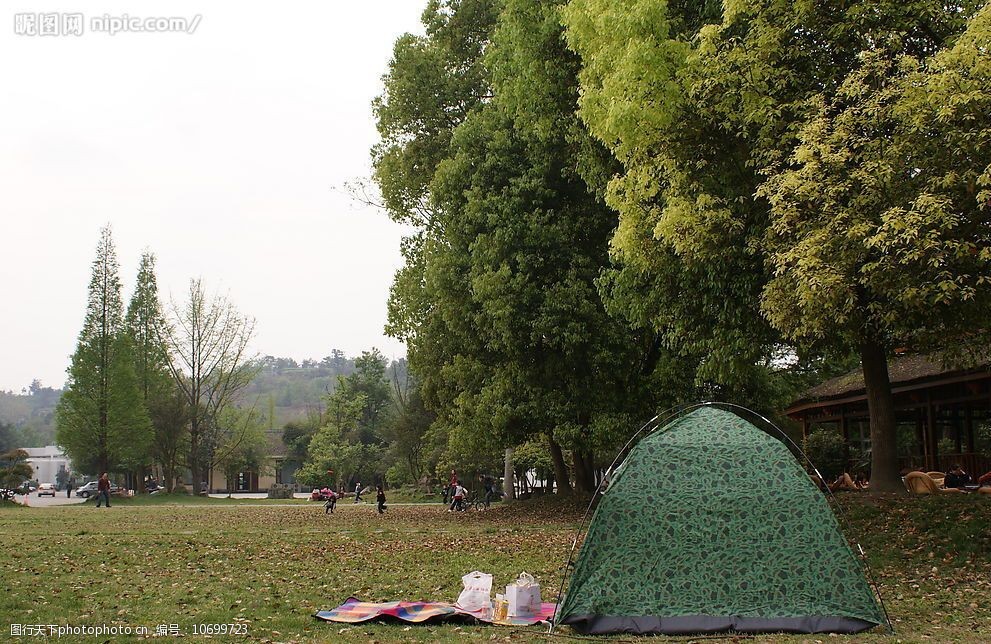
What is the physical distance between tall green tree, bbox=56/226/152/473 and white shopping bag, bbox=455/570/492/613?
141 feet

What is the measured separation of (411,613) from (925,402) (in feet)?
64.5

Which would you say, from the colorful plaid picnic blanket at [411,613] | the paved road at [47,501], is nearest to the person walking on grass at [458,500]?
the paved road at [47,501]

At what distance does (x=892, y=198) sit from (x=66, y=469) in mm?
105292

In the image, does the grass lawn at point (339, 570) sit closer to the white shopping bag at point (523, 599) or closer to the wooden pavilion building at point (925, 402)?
the white shopping bag at point (523, 599)

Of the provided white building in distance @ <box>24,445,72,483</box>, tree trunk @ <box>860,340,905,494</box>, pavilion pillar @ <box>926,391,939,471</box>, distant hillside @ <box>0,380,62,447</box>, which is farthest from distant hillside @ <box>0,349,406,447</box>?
tree trunk @ <box>860,340,905,494</box>

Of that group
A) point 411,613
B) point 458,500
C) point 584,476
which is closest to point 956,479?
point 584,476

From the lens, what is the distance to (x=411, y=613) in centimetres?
867

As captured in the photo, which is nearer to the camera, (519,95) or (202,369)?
(519,95)

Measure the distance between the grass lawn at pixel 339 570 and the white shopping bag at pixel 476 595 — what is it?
62 centimetres

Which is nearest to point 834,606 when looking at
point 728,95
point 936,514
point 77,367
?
point 936,514

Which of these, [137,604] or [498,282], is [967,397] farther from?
[137,604]

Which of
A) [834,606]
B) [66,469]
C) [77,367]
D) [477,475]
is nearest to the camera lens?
[834,606]

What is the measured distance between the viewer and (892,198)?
11.5 meters

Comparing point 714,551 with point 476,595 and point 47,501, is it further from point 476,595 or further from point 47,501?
point 47,501
